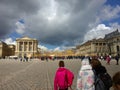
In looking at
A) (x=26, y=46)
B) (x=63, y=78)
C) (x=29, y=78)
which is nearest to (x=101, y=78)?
(x=63, y=78)

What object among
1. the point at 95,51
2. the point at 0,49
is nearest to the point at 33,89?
the point at 95,51

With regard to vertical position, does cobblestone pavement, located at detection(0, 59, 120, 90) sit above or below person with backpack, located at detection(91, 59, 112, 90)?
below

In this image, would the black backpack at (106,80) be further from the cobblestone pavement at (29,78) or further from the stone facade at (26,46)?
the stone facade at (26,46)

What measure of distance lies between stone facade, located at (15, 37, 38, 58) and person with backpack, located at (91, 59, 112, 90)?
152205mm

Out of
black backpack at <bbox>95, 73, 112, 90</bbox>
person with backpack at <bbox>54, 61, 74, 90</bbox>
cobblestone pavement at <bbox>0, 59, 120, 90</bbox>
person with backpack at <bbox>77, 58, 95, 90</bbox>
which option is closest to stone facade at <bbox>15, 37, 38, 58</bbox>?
cobblestone pavement at <bbox>0, 59, 120, 90</bbox>

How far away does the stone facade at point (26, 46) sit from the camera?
6181 inches

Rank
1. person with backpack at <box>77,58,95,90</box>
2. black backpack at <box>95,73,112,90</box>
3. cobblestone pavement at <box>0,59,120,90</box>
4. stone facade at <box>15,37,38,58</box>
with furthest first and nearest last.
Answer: stone facade at <box>15,37,38,58</box> < cobblestone pavement at <box>0,59,120,90</box> < person with backpack at <box>77,58,95,90</box> < black backpack at <box>95,73,112,90</box>

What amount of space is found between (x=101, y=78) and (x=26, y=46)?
158 metres

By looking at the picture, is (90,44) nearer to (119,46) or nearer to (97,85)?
(119,46)

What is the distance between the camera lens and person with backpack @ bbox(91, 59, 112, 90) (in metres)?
4.94

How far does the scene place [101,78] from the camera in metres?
5.01

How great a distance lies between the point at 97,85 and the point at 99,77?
7.1 inches

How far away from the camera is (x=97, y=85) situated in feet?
16.6

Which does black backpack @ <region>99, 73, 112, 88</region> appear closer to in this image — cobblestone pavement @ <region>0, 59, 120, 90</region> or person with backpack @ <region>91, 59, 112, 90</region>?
person with backpack @ <region>91, 59, 112, 90</region>
